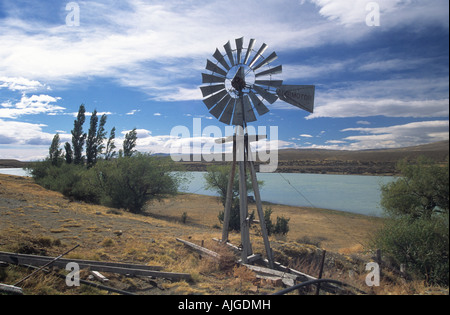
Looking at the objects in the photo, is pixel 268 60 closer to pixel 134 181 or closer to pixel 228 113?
pixel 228 113

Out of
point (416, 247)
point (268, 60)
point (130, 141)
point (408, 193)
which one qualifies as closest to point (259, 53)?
point (268, 60)

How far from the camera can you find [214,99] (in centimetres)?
692

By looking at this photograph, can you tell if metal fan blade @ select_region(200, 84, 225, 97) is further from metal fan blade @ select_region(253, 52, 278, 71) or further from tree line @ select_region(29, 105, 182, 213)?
tree line @ select_region(29, 105, 182, 213)

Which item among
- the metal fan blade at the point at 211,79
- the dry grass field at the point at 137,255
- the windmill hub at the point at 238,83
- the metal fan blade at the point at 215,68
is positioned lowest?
the dry grass field at the point at 137,255

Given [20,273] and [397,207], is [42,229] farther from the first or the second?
[397,207]

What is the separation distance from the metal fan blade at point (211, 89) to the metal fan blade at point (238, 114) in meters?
0.57

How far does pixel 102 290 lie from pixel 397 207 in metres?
14.3

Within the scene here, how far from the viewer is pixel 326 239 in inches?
745

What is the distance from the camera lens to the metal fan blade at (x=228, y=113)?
691 cm

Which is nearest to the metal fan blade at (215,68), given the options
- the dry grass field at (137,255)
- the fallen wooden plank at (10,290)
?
the dry grass field at (137,255)

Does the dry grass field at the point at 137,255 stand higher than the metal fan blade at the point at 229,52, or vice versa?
the metal fan blade at the point at 229,52

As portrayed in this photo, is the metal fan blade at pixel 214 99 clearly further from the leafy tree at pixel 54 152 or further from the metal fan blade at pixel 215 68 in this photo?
the leafy tree at pixel 54 152
